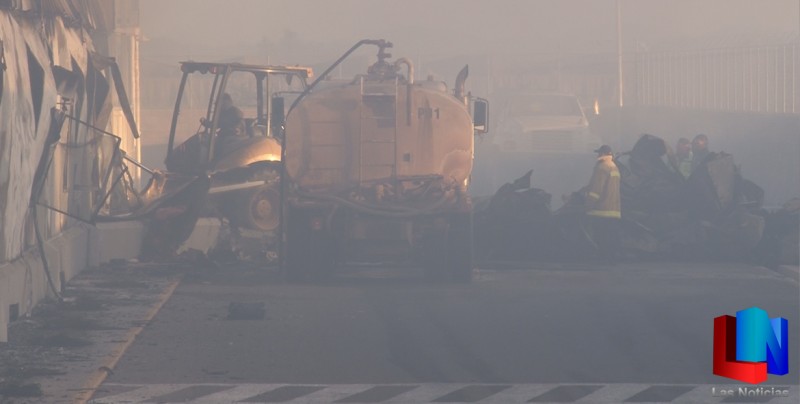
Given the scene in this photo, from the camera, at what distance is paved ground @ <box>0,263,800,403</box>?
32.5 feet

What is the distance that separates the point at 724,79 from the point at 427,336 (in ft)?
108

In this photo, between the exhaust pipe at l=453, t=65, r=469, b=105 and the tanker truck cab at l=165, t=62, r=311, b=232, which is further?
the tanker truck cab at l=165, t=62, r=311, b=232

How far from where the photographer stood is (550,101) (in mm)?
42219

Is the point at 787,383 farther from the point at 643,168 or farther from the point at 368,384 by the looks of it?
the point at 643,168

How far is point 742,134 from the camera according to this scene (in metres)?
39.4

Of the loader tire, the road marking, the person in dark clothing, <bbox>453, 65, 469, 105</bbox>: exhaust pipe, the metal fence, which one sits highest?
the metal fence

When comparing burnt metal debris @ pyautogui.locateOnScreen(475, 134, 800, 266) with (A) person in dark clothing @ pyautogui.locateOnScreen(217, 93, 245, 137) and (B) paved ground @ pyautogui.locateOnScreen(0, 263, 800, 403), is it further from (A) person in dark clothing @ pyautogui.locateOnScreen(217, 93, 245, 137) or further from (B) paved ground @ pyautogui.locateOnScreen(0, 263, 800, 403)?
(A) person in dark clothing @ pyautogui.locateOnScreen(217, 93, 245, 137)

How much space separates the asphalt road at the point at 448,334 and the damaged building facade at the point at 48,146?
52.0 inches

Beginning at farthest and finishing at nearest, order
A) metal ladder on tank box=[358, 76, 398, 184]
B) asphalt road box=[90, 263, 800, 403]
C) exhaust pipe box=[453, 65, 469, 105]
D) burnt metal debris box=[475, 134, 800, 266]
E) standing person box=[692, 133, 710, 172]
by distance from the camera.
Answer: standing person box=[692, 133, 710, 172] → burnt metal debris box=[475, 134, 800, 266] → exhaust pipe box=[453, 65, 469, 105] → metal ladder on tank box=[358, 76, 398, 184] → asphalt road box=[90, 263, 800, 403]

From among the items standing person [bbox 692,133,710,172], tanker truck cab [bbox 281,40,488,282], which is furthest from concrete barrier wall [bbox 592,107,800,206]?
tanker truck cab [bbox 281,40,488,282]

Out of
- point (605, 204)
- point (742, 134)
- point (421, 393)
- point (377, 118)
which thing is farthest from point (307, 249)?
point (742, 134)

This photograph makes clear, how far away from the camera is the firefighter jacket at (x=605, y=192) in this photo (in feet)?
61.1

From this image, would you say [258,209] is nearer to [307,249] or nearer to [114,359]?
[307,249]

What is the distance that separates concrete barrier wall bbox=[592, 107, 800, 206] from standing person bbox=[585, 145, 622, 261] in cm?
1077
